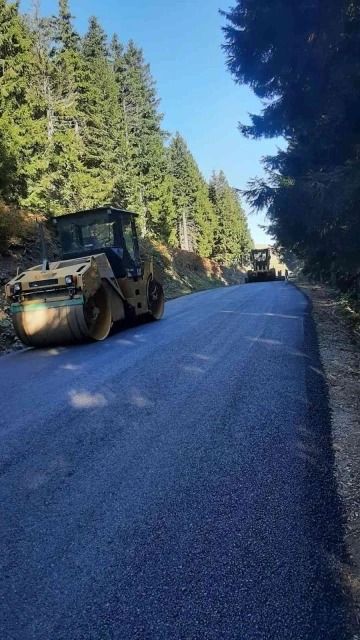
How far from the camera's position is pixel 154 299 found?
37.9ft

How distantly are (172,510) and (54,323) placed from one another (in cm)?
593

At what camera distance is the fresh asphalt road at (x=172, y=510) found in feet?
5.97

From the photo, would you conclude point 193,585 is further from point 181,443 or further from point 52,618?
point 181,443

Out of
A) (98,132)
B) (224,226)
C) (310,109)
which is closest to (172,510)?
(310,109)

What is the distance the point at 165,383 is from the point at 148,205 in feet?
94.1

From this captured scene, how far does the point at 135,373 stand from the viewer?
221 inches

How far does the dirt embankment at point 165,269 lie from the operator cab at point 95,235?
2.35 meters

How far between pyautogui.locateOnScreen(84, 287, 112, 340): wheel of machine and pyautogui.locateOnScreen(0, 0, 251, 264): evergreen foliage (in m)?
7.68

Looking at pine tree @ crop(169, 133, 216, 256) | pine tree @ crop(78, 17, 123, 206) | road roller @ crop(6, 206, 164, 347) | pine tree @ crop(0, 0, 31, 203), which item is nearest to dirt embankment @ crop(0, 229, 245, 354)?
road roller @ crop(6, 206, 164, 347)

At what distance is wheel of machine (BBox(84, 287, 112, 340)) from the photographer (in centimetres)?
823

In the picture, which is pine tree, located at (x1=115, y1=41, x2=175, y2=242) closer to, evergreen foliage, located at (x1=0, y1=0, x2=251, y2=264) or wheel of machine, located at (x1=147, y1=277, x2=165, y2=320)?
evergreen foliage, located at (x1=0, y1=0, x2=251, y2=264)

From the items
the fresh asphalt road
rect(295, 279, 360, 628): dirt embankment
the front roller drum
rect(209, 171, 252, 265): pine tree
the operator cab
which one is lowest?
rect(295, 279, 360, 628): dirt embankment

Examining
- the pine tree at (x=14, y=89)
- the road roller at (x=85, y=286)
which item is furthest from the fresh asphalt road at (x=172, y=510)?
the pine tree at (x=14, y=89)

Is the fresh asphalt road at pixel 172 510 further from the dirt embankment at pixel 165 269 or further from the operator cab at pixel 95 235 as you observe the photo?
the dirt embankment at pixel 165 269
